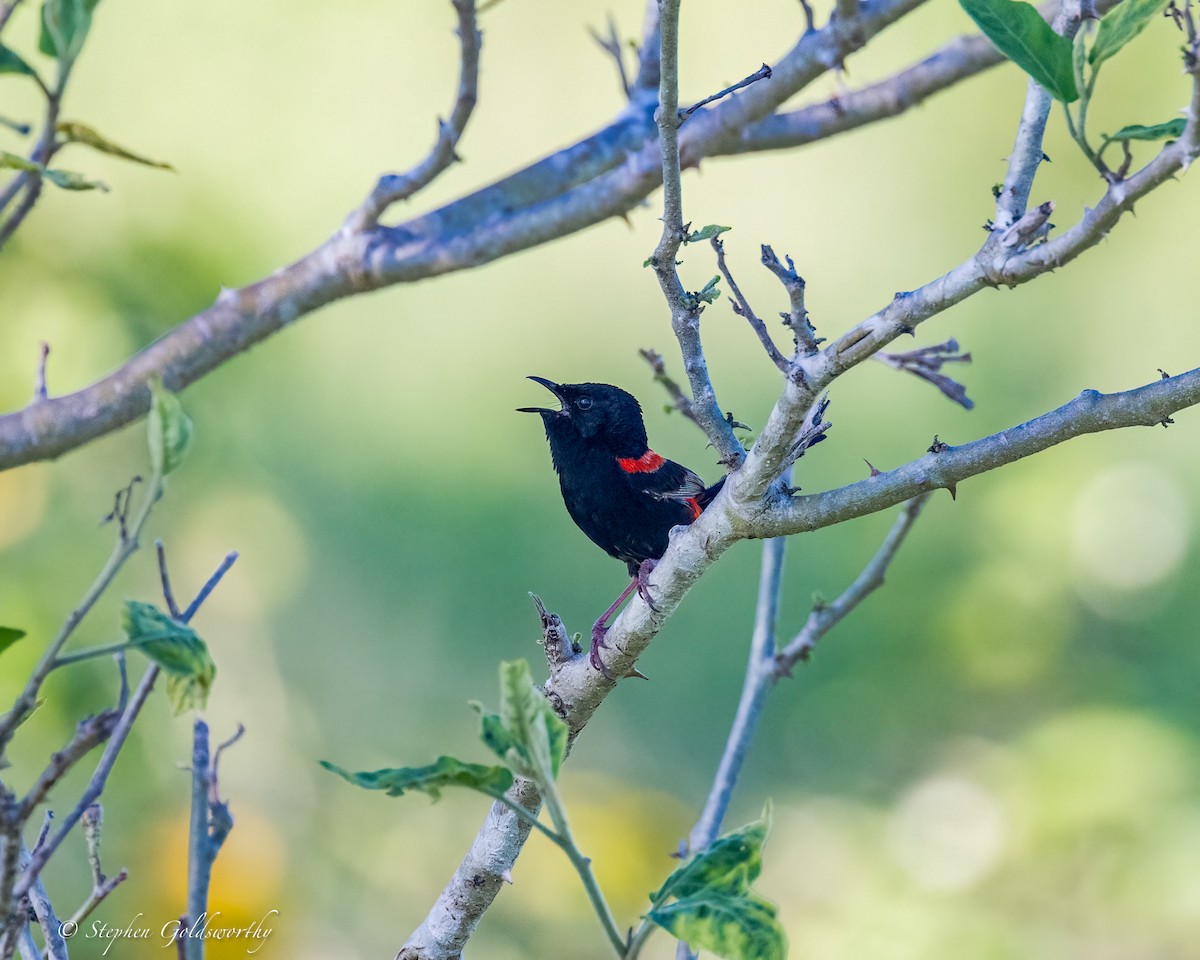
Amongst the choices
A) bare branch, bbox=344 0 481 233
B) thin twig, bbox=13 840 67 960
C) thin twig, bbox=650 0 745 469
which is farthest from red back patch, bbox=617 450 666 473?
thin twig, bbox=13 840 67 960

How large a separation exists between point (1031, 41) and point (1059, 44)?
30mm

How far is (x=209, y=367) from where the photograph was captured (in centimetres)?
302

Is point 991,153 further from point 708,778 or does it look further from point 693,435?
point 708,778

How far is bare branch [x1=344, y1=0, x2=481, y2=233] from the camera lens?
271cm

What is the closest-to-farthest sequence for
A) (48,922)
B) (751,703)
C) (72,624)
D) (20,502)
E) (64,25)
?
1. (72,624)
2. (48,922)
3. (64,25)
4. (751,703)
5. (20,502)

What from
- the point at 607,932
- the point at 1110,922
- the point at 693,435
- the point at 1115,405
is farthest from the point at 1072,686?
the point at 607,932

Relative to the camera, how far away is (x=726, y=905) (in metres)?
1.21

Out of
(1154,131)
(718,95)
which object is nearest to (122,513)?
(718,95)

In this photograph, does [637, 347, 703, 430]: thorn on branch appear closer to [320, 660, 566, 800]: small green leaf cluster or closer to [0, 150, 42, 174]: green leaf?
[320, 660, 566, 800]: small green leaf cluster

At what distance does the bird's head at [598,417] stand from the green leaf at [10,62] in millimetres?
1770

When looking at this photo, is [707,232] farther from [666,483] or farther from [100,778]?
[666,483]

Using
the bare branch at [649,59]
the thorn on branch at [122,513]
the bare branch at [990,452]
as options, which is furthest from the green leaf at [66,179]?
the bare branch at [649,59]

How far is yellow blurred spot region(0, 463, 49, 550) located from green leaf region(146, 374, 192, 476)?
13.2 feet

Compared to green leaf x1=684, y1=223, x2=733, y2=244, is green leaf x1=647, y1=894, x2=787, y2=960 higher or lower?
green leaf x1=684, y1=223, x2=733, y2=244
